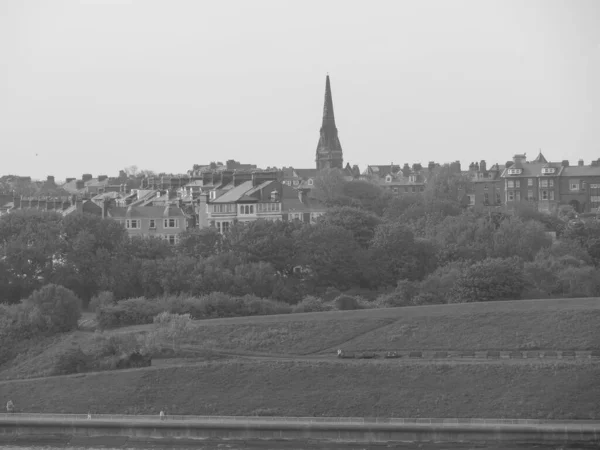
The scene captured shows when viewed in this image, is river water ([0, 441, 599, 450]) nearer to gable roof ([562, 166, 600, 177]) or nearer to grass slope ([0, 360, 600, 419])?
grass slope ([0, 360, 600, 419])

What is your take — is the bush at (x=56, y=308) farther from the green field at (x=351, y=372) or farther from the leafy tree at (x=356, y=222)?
the leafy tree at (x=356, y=222)

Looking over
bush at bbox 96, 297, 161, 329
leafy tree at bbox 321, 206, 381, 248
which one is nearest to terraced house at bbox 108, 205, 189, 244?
leafy tree at bbox 321, 206, 381, 248

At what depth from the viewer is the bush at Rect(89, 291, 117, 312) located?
68.7 meters

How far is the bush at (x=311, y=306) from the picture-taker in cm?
6831

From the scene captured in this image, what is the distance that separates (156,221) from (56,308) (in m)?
30.7

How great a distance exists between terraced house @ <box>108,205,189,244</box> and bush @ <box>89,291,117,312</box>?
21.8 metres

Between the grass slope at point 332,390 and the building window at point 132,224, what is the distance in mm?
38881

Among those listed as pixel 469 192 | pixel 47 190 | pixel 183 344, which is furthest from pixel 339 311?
pixel 47 190

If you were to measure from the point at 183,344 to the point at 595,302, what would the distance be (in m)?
19.6

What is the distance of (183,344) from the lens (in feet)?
194

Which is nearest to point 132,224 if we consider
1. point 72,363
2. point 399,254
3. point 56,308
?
point 399,254

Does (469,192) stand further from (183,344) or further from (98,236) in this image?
(183,344)

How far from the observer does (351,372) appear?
52719 millimetres

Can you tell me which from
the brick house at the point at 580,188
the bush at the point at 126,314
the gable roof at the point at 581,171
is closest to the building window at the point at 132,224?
the bush at the point at 126,314
